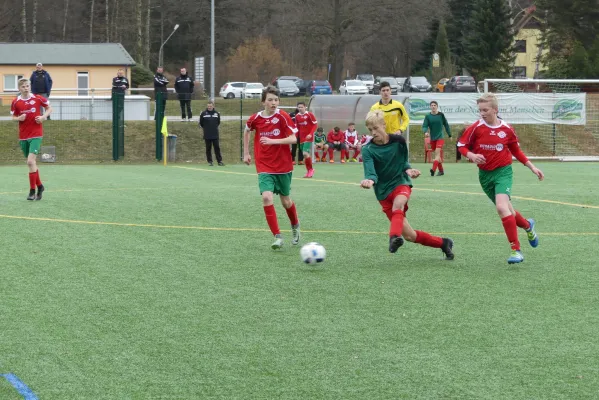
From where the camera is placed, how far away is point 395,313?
7.12 metres

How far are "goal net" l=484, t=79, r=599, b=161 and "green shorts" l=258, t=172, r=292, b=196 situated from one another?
21264 millimetres

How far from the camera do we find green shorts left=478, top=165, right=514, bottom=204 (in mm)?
9477

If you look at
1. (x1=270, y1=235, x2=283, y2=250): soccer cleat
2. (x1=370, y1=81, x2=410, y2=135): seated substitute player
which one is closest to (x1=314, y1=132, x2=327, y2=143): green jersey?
(x1=370, y1=81, x2=410, y2=135): seated substitute player

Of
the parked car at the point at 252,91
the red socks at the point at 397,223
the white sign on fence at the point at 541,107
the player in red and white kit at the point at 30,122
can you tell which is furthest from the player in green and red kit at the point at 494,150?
the parked car at the point at 252,91

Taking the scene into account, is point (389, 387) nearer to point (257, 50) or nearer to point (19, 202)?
point (19, 202)

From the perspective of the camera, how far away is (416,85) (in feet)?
205

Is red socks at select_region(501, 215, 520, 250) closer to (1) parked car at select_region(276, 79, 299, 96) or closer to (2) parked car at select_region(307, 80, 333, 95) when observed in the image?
(2) parked car at select_region(307, 80, 333, 95)

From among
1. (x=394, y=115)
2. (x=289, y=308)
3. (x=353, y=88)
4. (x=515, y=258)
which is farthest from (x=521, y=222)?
(x=353, y=88)

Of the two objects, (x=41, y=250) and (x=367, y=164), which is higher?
(x=367, y=164)

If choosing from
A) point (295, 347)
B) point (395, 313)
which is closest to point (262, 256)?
point (395, 313)

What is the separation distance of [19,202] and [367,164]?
775cm

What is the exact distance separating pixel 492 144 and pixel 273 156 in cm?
242

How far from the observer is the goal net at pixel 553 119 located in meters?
31.6

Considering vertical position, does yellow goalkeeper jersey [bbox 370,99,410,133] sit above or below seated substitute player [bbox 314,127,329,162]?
above
